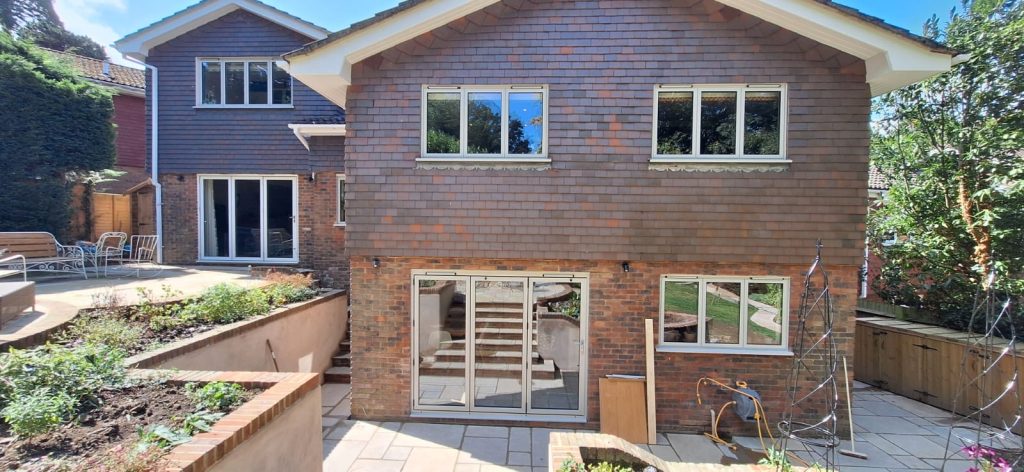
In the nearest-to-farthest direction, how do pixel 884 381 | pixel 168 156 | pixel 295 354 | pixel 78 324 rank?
pixel 78 324 < pixel 295 354 < pixel 884 381 < pixel 168 156

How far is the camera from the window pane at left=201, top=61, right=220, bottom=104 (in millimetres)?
10055

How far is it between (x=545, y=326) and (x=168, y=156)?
1005cm

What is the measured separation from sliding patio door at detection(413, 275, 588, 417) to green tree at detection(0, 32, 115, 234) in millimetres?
11549

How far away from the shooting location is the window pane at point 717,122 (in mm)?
5406

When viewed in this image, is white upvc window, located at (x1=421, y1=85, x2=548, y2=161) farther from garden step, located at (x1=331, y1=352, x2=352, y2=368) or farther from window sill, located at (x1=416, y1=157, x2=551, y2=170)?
garden step, located at (x1=331, y1=352, x2=352, y2=368)

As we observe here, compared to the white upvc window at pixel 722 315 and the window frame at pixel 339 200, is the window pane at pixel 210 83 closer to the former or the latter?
the window frame at pixel 339 200

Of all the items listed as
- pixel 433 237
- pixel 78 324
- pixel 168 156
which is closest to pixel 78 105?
pixel 168 156

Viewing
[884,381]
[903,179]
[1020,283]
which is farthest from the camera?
[903,179]

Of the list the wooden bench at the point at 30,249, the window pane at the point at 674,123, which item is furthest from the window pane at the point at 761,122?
the wooden bench at the point at 30,249

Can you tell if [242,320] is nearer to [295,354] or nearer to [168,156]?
[295,354]

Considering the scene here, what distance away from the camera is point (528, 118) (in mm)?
5543

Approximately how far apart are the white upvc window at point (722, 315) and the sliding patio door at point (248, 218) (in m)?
8.40

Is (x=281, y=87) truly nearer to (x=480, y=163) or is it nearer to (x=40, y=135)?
(x=40, y=135)

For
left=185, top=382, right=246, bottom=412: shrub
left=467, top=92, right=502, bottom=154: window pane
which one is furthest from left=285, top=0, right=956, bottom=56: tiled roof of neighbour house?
left=185, top=382, right=246, bottom=412: shrub
